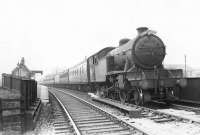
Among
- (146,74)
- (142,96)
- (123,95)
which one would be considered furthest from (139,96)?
(123,95)

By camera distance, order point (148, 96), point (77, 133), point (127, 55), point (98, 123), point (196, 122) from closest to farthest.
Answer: point (77, 133), point (196, 122), point (98, 123), point (148, 96), point (127, 55)

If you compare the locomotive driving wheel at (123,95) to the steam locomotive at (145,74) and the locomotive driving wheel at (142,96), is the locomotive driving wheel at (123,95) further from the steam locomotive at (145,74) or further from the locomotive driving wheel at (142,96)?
the locomotive driving wheel at (142,96)

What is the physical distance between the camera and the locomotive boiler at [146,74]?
10.9 meters

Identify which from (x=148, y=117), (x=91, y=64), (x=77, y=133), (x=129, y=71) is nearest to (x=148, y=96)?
(x=129, y=71)

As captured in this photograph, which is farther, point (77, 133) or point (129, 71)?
point (129, 71)

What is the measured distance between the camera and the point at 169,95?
11227mm

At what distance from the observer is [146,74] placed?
1091 cm

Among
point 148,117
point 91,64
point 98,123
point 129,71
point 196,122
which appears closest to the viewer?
point 196,122

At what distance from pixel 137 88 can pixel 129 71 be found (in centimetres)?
89

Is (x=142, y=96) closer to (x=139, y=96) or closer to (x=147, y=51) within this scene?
(x=139, y=96)

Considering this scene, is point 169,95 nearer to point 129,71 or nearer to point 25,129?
point 129,71

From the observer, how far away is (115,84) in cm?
1333

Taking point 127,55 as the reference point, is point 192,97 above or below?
below

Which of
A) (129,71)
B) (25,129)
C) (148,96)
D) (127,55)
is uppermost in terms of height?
(127,55)
